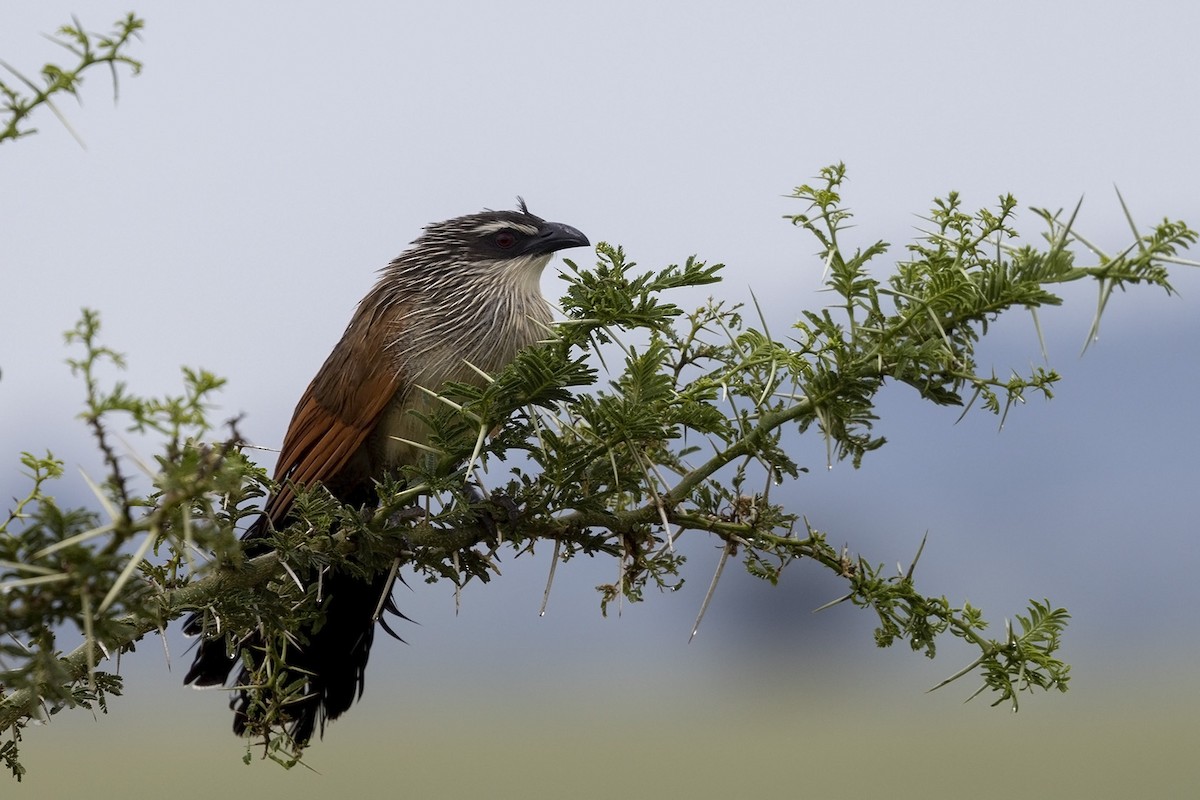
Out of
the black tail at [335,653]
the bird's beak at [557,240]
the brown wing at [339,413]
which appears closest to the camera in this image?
the black tail at [335,653]

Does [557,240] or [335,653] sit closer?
[335,653]

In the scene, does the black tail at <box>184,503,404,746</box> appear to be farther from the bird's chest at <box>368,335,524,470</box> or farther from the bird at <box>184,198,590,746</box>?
the bird's chest at <box>368,335,524,470</box>

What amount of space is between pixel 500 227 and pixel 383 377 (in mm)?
835

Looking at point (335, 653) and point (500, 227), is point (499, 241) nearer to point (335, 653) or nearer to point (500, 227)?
point (500, 227)

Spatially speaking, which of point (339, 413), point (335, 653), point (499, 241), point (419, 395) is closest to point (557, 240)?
point (499, 241)

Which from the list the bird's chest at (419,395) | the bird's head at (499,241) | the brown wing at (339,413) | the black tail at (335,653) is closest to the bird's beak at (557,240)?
the bird's head at (499,241)

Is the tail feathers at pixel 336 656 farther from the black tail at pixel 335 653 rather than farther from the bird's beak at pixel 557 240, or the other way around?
the bird's beak at pixel 557 240

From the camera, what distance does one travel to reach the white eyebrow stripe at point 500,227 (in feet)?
13.7

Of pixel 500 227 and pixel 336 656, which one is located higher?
pixel 500 227

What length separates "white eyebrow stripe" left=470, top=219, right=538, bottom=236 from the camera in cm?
418

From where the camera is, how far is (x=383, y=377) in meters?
3.65

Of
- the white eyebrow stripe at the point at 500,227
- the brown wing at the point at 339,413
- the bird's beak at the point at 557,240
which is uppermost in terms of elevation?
the white eyebrow stripe at the point at 500,227

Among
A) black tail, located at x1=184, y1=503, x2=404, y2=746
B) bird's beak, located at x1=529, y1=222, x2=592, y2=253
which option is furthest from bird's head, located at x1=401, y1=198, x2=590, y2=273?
black tail, located at x1=184, y1=503, x2=404, y2=746

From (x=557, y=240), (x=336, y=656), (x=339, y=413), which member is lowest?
(x=336, y=656)
